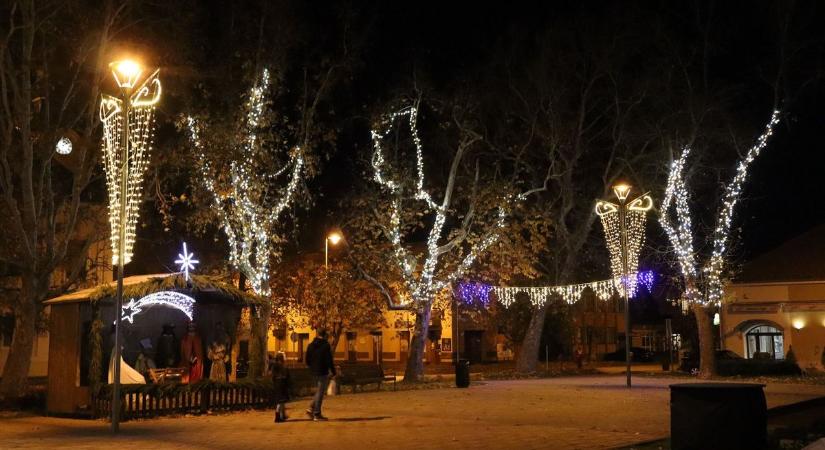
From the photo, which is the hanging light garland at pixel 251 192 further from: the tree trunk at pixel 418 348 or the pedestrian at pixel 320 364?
the pedestrian at pixel 320 364

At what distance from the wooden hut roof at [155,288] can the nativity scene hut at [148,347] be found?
0.07 ft

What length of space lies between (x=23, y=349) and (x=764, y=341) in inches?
1531

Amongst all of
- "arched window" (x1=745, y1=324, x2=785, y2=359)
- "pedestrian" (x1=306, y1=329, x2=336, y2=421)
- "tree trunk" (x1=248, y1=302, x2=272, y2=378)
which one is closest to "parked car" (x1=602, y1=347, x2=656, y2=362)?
"arched window" (x1=745, y1=324, x2=785, y2=359)

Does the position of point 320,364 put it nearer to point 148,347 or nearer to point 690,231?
point 148,347

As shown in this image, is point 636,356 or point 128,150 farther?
point 636,356

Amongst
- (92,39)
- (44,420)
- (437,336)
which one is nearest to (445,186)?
(92,39)

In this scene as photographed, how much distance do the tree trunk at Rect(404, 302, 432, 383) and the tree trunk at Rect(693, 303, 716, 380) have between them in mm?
11950

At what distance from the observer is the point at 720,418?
12141 mm

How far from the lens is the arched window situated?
47562mm

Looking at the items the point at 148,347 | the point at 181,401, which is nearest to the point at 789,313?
the point at 148,347

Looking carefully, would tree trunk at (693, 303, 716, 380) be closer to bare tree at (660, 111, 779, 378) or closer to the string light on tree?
bare tree at (660, 111, 779, 378)

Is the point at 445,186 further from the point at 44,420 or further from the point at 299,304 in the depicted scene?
the point at 44,420

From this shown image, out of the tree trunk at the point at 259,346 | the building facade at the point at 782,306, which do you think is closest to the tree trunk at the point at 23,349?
the tree trunk at the point at 259,346

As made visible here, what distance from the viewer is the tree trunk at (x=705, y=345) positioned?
3712cm
